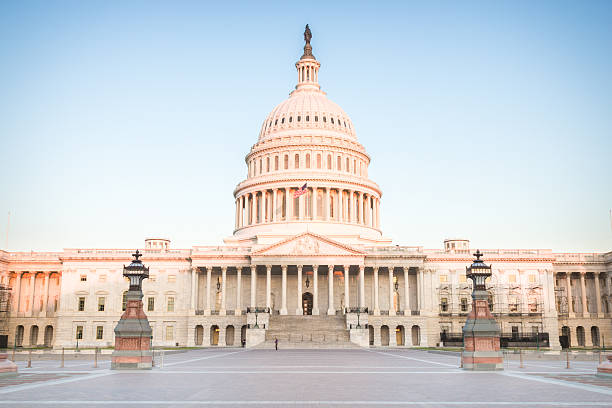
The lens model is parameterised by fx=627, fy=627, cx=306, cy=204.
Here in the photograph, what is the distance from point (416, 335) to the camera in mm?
91438

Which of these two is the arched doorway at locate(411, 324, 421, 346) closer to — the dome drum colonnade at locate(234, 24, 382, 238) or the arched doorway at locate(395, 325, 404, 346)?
the arched doorway at locate(395, 325, 404, 346)

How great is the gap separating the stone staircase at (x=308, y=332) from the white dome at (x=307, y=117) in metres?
43.3

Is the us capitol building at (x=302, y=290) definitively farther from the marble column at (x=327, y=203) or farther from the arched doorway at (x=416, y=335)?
the marble column at (x=327, y=203)

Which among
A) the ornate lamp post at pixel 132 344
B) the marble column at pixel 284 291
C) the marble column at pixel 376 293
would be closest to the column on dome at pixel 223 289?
the marble column at pixel 284 291

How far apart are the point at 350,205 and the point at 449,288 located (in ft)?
80.7

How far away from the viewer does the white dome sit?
11635cm

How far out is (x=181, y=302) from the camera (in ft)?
312

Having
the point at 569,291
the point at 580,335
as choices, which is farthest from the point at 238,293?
the point at 580,335

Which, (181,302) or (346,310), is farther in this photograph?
(181,302)

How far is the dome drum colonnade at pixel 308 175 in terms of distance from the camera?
10844cm

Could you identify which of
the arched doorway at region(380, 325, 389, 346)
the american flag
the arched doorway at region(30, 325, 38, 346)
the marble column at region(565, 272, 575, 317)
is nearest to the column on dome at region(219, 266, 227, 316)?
the american flag

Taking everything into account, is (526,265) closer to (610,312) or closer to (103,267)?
(610,312)

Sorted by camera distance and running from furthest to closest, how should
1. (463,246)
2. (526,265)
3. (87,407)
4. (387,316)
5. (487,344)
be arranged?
(463,246) → (526,265) → (387,316) → (487,344) → (87,407)

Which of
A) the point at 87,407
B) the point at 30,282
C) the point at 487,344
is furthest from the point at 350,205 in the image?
the point at 87,407
